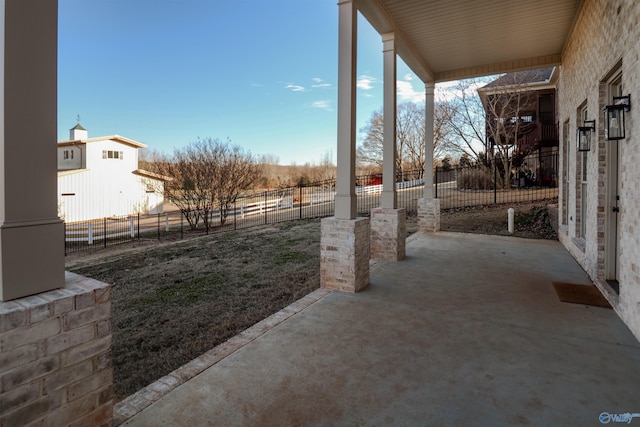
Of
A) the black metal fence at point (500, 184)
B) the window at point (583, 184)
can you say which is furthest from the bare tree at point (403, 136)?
the window at point (583, 184)

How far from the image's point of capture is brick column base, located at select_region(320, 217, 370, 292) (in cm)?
415

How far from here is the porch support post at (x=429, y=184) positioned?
8.03m

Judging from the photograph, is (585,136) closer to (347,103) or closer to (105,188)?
(347,103)

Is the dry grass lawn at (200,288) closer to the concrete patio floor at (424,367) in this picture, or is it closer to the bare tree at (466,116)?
the concrete patio floor at (424,367)

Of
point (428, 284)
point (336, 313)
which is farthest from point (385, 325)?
point (428, 284)

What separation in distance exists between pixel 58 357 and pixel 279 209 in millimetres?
14767

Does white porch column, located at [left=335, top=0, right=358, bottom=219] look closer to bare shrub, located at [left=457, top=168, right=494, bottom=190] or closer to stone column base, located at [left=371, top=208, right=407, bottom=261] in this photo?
stone column base, located at [left=371, top=208, right=407, bottom=261]

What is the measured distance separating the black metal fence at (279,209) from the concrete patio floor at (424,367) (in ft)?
24.6

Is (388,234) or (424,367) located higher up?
(388,234)

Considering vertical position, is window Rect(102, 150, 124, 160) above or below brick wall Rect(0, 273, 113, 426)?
above

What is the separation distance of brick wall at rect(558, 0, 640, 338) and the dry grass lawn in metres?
3.15

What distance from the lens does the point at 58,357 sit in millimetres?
1553

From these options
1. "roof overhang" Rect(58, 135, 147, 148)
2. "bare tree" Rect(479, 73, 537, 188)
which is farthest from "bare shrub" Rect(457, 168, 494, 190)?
"roof overhang" Rect(58, 135, 147, 148)
